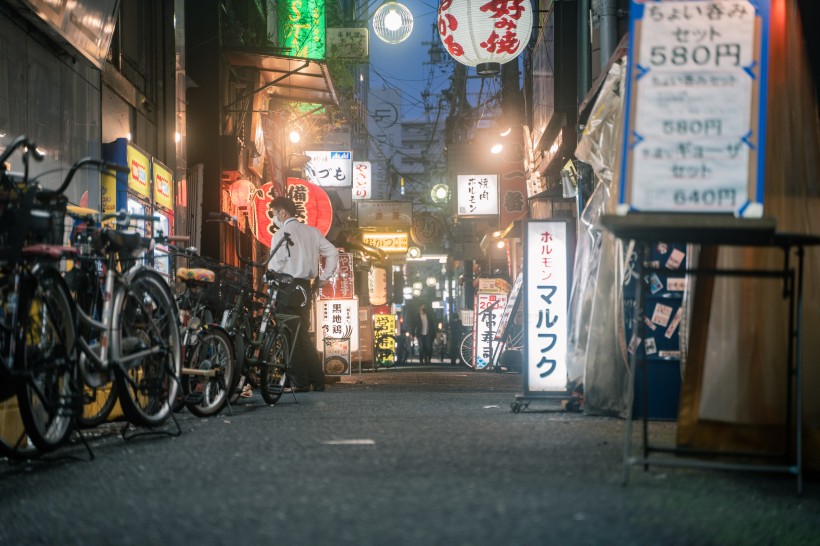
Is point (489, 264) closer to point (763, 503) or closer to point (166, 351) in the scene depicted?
point (166, 351)

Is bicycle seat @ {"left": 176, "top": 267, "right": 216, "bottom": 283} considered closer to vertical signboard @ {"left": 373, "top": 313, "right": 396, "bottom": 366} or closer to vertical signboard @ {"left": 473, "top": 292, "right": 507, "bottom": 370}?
vertical signboard @ {"left": 473, "top": 292, "right": 507, "bottom": 370}

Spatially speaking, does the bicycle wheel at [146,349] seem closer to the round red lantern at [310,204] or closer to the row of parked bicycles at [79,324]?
the row of parked bicycles at [79,324]

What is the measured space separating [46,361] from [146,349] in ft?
3.50

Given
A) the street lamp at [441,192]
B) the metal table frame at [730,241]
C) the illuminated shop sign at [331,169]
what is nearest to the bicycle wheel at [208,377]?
the metal table frame at [730,241]

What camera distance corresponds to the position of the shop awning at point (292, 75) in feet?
54.9

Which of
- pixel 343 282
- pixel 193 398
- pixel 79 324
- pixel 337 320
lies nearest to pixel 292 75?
pixel 343 282

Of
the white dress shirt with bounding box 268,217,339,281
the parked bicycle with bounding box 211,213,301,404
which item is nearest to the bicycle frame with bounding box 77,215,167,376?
the parked bicycle with bounding box 211,213,301,404

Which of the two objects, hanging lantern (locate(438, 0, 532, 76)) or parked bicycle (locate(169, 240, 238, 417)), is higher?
hanging lantern (locate(438, 0, 532, 76))

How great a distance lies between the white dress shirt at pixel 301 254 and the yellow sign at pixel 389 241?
20304mm

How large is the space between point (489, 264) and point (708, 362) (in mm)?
28457

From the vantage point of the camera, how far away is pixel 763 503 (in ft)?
12.1

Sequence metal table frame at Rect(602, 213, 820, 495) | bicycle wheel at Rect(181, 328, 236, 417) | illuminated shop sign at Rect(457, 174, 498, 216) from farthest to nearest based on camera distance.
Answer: illuminated shop sign at Rect(457, 174, 498, 216) < bicycle wheel at Rect(181, 328, 236, 417) < metal table frame at Rect(602, 213, 820, 495)

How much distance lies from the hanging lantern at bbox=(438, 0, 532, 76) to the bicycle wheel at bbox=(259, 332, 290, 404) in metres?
6.49

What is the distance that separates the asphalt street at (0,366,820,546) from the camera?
10.1 ft
